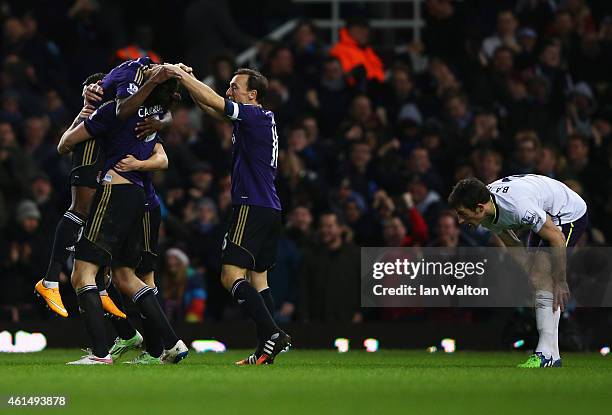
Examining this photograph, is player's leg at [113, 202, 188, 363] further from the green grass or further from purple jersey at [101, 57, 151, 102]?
purple jersey at [101, 57, 151, 102]

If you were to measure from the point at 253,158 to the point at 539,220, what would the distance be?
232 cm

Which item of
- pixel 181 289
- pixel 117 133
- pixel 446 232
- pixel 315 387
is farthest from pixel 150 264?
pixel 446 232

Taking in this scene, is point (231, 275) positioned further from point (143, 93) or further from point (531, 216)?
point (531, 216)

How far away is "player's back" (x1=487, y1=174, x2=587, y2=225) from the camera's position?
11.5 meters

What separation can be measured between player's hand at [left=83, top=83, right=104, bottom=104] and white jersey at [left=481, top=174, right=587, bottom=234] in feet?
10.7

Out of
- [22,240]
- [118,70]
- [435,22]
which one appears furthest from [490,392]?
[435,22]

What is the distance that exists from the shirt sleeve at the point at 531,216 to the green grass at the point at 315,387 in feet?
3.77

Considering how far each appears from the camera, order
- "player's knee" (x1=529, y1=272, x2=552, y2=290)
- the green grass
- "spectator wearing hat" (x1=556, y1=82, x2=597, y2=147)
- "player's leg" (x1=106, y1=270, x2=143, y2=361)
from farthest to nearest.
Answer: "spectator wearing hat" (x1=556, y1=82, x2=597, y2=147) < "player's leg" (x1=106, y1=270, x2=143, y2=361) < "player's knee" (x1=529, y1=272, x2=552, y2=290) < the green grass

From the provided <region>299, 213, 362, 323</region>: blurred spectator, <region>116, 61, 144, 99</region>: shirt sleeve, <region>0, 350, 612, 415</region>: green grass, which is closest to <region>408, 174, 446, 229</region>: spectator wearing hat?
<region>299, 213, 362, 323</region>: blurred spectator

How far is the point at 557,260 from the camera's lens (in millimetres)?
11359

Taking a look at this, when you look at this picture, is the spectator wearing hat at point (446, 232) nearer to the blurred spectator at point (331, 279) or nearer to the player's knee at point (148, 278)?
the blurred spectator at point (331, 279)

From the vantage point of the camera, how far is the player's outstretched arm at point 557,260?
37.0 ft

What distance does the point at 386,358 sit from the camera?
44.8 feet

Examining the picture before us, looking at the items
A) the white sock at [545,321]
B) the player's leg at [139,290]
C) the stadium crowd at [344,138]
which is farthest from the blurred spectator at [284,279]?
the white sock at [545,321]
